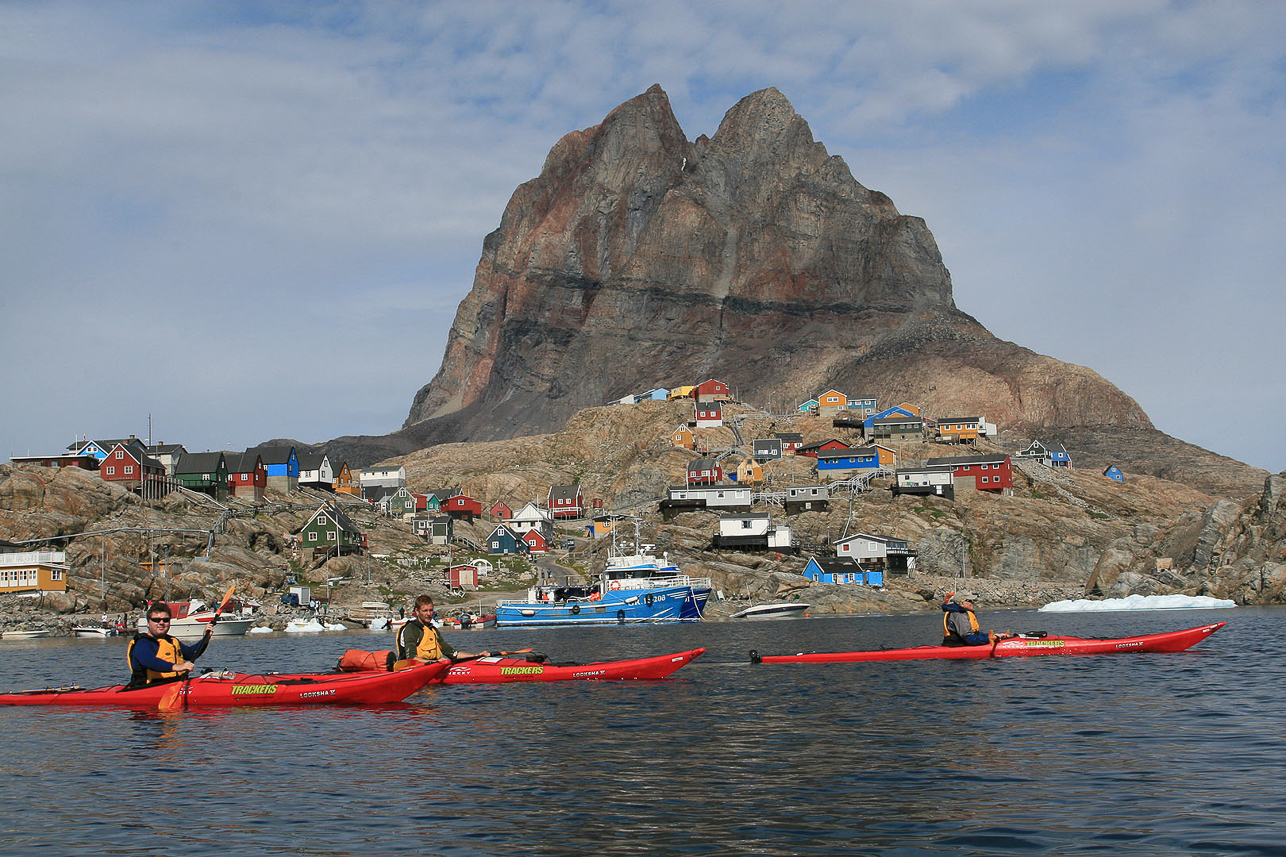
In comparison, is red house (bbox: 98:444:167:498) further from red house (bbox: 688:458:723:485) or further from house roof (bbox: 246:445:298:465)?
red house (bbox: 688:458:723:485)

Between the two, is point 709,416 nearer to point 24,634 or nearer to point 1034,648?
point 24,634

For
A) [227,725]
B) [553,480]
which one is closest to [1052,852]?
[227,725]

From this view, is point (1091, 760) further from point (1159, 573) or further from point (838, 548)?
point (838, 548)

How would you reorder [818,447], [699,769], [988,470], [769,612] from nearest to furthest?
[699,769] → [769,612] → [988,470] → [818,447]

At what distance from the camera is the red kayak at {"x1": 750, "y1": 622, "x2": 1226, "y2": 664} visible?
43781 mm

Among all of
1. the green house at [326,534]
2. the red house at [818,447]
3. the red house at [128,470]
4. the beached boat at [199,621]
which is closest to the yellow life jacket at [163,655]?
the beached boat at [199,621]

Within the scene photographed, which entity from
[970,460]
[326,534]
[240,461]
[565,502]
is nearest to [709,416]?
[565,502]

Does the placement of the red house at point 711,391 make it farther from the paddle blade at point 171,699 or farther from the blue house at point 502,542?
the paddle blade at point 171,699

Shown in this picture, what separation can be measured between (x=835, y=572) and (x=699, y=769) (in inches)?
3814

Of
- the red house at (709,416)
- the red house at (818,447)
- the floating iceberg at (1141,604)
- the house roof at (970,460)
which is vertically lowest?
the floating iceberg at (1141,604)

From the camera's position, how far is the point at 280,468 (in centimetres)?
13875

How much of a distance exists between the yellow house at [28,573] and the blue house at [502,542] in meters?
56.3

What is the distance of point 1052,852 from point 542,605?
284 feet

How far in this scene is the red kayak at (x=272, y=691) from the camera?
3177cm
